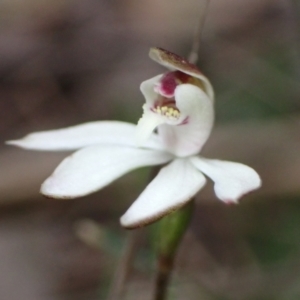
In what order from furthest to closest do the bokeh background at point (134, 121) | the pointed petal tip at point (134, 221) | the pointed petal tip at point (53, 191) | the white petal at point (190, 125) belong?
the bokeh background at point (134, 121)
the white petal at point (190, 125)
the pointed petal tip at point (53, 191)
the pointed petal tip at point (134, 221)

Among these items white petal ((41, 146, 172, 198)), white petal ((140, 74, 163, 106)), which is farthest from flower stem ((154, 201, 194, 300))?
white petal ((140, 74, 163, 106))

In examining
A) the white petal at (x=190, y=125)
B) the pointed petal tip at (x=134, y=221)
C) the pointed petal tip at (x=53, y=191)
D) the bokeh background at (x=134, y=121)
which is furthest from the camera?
the bokeh background at (x=134, y=121)

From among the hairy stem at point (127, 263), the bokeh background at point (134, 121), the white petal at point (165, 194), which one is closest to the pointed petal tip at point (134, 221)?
the white petal at point (165, 194)

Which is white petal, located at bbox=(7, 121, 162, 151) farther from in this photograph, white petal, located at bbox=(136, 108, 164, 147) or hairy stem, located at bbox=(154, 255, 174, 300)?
hairy stem, located at bbox=(154, 255, 174, 300)

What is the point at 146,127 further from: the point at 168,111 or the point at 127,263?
the point at 127,263

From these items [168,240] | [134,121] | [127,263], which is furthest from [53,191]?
[134,121]

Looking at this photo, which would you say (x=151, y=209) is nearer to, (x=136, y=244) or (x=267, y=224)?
(x=136, y=244)

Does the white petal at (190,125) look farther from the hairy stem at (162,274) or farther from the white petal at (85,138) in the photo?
the hairy stem at (162,274)
